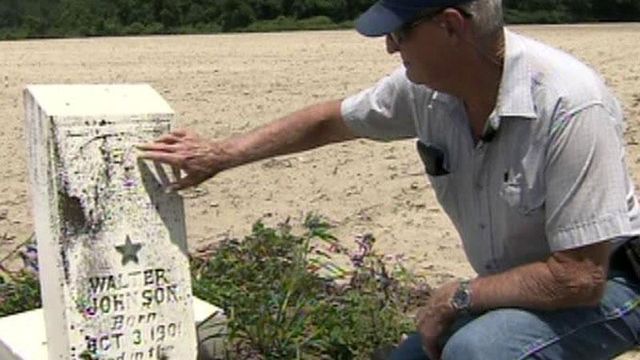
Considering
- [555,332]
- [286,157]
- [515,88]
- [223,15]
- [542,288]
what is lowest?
[223,15]

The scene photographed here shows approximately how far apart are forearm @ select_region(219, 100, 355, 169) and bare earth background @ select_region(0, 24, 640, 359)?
1422mm

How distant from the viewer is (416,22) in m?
2.87

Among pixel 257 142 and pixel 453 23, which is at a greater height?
pixel 453 23

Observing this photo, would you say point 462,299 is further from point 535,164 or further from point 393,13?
point 393,13

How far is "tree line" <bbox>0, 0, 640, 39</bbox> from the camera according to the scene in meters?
36.2

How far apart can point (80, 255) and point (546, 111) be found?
134cm

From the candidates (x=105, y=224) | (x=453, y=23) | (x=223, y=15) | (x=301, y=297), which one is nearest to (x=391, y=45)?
(x=453, y=23)

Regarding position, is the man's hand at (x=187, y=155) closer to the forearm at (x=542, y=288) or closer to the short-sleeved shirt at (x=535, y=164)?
the short-sleeved shirt at (x=535, y=164)

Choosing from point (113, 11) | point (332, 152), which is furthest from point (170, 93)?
point (113, 11)

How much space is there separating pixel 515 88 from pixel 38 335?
1797mm

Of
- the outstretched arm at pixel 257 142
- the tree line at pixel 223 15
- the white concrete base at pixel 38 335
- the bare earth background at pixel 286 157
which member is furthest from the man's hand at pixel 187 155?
Result: the tree line at pixel 223 15

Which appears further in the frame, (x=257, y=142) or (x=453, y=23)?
(x=257, y=142)

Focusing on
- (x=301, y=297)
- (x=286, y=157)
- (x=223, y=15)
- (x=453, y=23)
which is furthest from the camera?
(x=223, y=15)

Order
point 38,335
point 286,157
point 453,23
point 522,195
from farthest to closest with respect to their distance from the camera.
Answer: point 286,157
point 38,335
point 522,195
point 453,23
